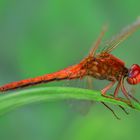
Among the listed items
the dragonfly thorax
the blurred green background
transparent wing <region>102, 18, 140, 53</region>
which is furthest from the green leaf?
the blurred green background

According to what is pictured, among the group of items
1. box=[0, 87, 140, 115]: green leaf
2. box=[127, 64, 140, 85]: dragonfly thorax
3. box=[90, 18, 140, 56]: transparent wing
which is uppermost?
box=[90, 18, 140, 56]: transparent wing

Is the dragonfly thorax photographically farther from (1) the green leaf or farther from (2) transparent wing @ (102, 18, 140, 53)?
(1) the green leaf

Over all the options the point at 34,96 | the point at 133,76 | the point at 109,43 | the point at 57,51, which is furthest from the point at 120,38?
the point at 57,51

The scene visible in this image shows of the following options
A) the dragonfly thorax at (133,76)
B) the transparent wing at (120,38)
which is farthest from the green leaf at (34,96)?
the dragonfly thorax at (133,76)

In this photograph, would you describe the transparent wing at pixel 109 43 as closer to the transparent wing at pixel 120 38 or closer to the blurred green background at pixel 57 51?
the transparent wing at pixel 120 38

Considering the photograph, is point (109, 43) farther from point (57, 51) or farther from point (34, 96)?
point (57, 51)

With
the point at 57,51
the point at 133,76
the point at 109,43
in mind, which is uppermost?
the point at 57,51
